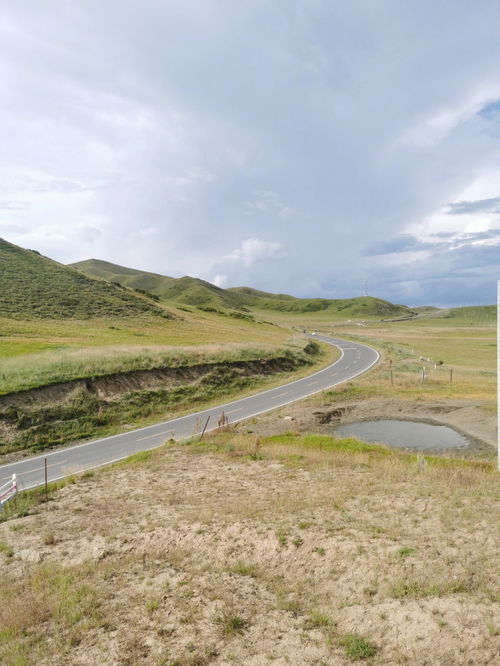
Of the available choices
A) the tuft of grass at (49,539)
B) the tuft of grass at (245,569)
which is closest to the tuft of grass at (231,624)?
the tuft of grass at (245,569)

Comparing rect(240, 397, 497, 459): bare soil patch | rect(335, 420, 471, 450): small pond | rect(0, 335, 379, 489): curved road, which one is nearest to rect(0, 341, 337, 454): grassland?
rect(0, 335, 379, 489): curved road

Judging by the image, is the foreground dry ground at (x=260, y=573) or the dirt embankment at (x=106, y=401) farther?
the dirt embankment at (x=106, y=401)

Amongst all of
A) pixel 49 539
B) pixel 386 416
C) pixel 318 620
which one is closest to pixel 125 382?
pixel 386 416

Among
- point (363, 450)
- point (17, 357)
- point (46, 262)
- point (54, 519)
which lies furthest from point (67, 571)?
point (46, 262)

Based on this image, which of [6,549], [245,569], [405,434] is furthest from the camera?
[405,434]

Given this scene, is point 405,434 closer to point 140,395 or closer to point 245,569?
point 245,569

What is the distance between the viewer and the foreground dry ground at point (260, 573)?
27.3 ft

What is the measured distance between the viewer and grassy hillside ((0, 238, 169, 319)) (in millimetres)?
78438

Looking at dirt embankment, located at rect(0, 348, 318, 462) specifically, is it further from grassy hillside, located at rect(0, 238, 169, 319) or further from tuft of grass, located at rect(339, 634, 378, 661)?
grassy hillside, located at rect(0, 238, 169, 319)

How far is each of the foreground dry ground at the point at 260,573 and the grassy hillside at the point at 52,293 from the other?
67.6 m

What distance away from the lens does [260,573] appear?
11.1 meters

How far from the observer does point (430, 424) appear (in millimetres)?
32469

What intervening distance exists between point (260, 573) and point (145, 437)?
63.9 feet

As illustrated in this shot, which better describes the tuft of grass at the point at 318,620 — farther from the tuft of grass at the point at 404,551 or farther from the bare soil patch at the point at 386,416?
the bare soil patch at the point at 386,416
